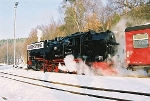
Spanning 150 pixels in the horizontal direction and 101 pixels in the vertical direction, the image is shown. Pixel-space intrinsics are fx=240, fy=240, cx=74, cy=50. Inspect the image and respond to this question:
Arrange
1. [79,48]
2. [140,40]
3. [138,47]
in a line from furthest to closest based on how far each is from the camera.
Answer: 1. [79,48]
2. [138,47]
3. [140,40]

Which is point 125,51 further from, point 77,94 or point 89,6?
point 89,6

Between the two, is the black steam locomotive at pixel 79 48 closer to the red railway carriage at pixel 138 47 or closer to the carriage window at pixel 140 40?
the red railway carriage at pixel 138 47

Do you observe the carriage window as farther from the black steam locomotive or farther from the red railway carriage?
the black steam locomotive

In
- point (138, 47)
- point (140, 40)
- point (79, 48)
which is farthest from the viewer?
point (79, 48)

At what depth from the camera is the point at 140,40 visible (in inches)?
599

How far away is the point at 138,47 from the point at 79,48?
5204 millimetres

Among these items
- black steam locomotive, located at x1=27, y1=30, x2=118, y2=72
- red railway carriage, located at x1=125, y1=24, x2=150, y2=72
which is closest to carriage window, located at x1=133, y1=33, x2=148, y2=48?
red railway carriage, located at x1=125, y1=24, x2=150, y2=72

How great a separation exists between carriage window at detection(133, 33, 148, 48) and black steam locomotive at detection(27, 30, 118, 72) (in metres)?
2.36

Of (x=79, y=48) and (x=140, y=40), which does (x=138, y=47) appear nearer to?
(x=140, y=40)

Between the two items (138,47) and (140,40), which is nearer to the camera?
(140,40)

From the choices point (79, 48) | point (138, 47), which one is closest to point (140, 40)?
point (138, 47)

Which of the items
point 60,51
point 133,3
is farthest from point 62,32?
point 60,51

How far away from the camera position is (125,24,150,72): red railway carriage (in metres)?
14.8

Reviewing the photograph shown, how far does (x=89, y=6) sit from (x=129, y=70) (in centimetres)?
3287
